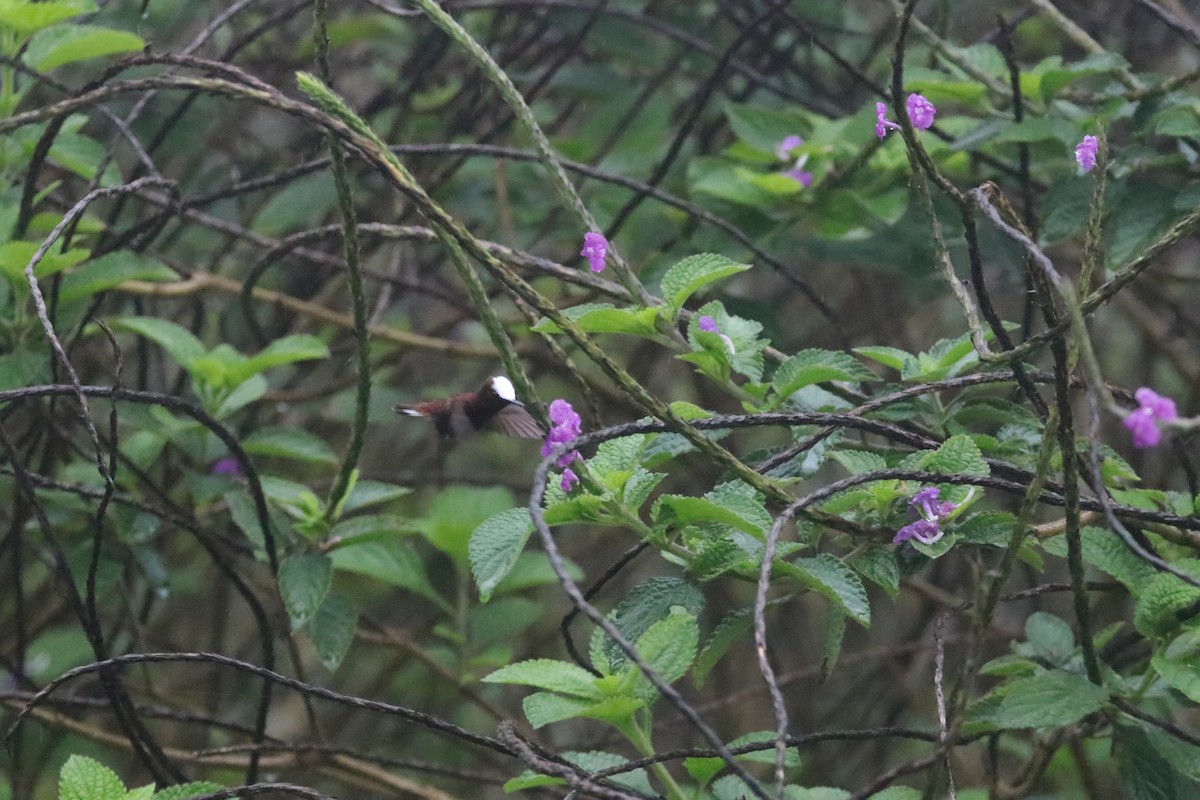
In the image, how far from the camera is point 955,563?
8.35 feet

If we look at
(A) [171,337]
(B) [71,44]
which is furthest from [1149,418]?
(B) [71,44]

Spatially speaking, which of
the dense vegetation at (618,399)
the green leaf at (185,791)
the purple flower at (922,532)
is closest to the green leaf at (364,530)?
the dense vegetation at (618,399)

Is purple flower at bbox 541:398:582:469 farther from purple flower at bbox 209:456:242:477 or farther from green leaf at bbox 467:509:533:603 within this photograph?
purple flower at bbox 209:456:242:477

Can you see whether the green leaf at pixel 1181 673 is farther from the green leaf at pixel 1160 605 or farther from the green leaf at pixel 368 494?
the green leaf at pixel 368 494

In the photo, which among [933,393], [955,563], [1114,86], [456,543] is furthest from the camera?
[955,563]

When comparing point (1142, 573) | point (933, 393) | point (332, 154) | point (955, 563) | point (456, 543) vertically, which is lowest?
point (955, 563)

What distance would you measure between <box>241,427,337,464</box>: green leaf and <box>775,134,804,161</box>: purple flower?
76cm

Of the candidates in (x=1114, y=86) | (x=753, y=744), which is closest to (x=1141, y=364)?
(x=1114, y=86)

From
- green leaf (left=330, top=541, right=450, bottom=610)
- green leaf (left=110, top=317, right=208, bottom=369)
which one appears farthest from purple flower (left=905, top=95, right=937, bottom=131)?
green leaf (left=110, top=317, right=208, bottom=369)

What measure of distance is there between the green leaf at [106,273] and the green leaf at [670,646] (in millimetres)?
914

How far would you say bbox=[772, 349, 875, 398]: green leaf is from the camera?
1112mm

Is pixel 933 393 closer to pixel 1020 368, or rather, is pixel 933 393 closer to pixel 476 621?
pixel 1020 368

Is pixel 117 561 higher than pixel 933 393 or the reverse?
the reverse

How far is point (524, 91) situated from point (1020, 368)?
144cm
